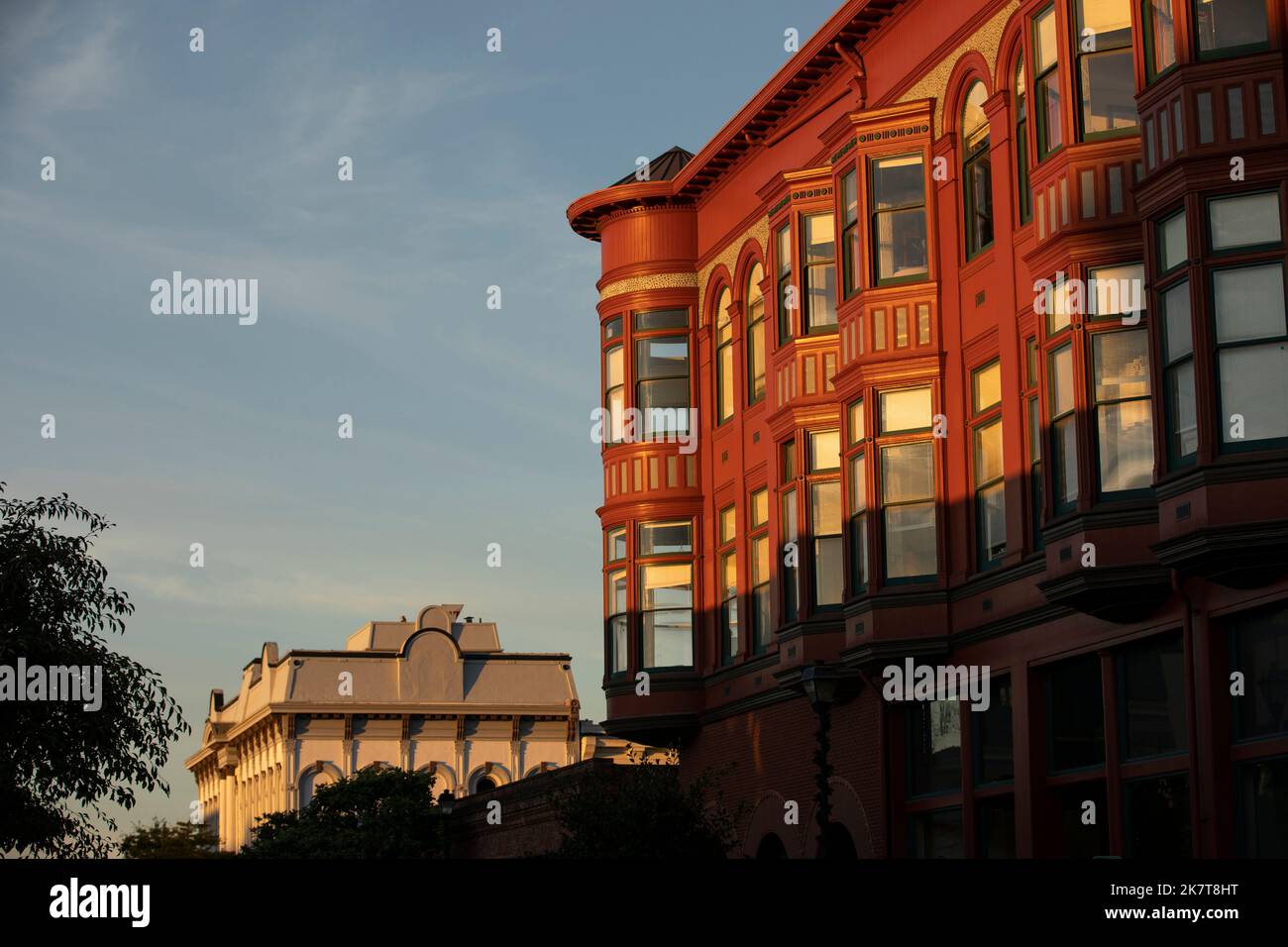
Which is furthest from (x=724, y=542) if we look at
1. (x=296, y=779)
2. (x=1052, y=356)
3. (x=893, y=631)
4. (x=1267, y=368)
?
(x=296, y=779)

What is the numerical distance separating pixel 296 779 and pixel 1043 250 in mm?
80794

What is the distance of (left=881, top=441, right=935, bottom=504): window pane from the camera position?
28.7 m

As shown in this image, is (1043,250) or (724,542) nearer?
(1043,250)

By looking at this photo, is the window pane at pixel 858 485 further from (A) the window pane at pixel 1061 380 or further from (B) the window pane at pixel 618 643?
(B) the window pane at pixel 618 643

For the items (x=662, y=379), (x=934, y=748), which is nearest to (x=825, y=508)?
(x=934, y=748)

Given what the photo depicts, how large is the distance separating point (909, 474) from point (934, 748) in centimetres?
425

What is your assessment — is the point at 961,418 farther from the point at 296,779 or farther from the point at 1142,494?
the point at 296,779

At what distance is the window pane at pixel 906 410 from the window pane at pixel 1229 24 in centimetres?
866

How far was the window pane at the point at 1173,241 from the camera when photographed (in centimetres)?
2120

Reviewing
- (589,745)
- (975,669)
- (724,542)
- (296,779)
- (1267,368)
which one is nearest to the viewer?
(1267,368)

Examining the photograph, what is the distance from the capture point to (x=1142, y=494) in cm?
2272

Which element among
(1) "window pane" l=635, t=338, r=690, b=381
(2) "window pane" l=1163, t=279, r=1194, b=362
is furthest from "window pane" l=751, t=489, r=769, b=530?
(2) "window pane" l=1163, t=279, r=1194, b=362

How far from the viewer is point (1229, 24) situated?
69.6 ft
